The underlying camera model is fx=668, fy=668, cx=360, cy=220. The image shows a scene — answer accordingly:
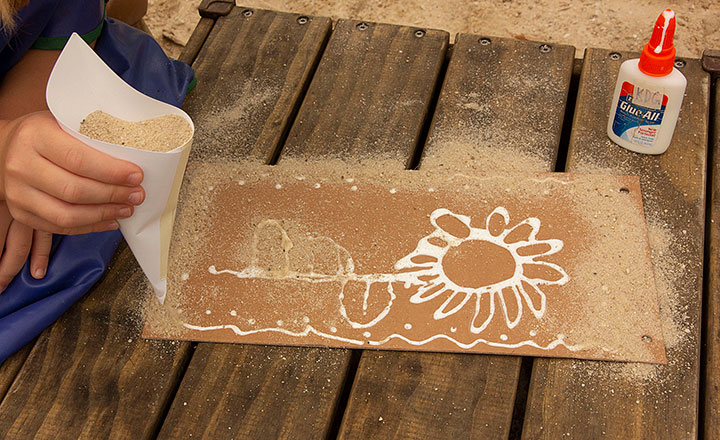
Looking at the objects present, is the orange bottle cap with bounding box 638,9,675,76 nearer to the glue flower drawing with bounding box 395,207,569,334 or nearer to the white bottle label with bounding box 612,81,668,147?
the white bottle label with bounding box 612,81,668,147

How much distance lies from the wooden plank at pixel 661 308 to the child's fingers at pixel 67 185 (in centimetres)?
56

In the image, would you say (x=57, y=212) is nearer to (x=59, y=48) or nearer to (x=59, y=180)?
(x=59, y=180)

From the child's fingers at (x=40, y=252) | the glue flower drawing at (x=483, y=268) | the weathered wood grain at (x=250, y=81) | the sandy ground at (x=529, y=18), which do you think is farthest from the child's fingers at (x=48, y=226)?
the sandy ground at (x=529, y=18)

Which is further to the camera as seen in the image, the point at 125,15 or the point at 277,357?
the point at 125,15

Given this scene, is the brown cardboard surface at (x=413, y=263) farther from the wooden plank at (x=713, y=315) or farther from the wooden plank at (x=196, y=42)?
the wooden plank at (x=196, y=42)

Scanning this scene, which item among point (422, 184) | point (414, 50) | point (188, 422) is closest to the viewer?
point (188, 422)

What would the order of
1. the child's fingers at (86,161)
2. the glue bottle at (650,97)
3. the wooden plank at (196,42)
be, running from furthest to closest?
the wooden plank at (196,42)
the glue bottle at (650,97)
the child's fingers at (86,161)

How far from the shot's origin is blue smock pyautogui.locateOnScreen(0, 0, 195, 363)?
2.93 ft

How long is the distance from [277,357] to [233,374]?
0.06m

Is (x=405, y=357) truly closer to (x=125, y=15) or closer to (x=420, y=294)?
(x=420, y=294)

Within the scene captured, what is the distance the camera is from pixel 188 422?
797 millimetres

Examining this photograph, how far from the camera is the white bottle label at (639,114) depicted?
3.27 feet

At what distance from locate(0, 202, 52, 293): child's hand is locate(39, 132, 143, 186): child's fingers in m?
0.20

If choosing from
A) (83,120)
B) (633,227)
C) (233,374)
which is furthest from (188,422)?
(633,227)
